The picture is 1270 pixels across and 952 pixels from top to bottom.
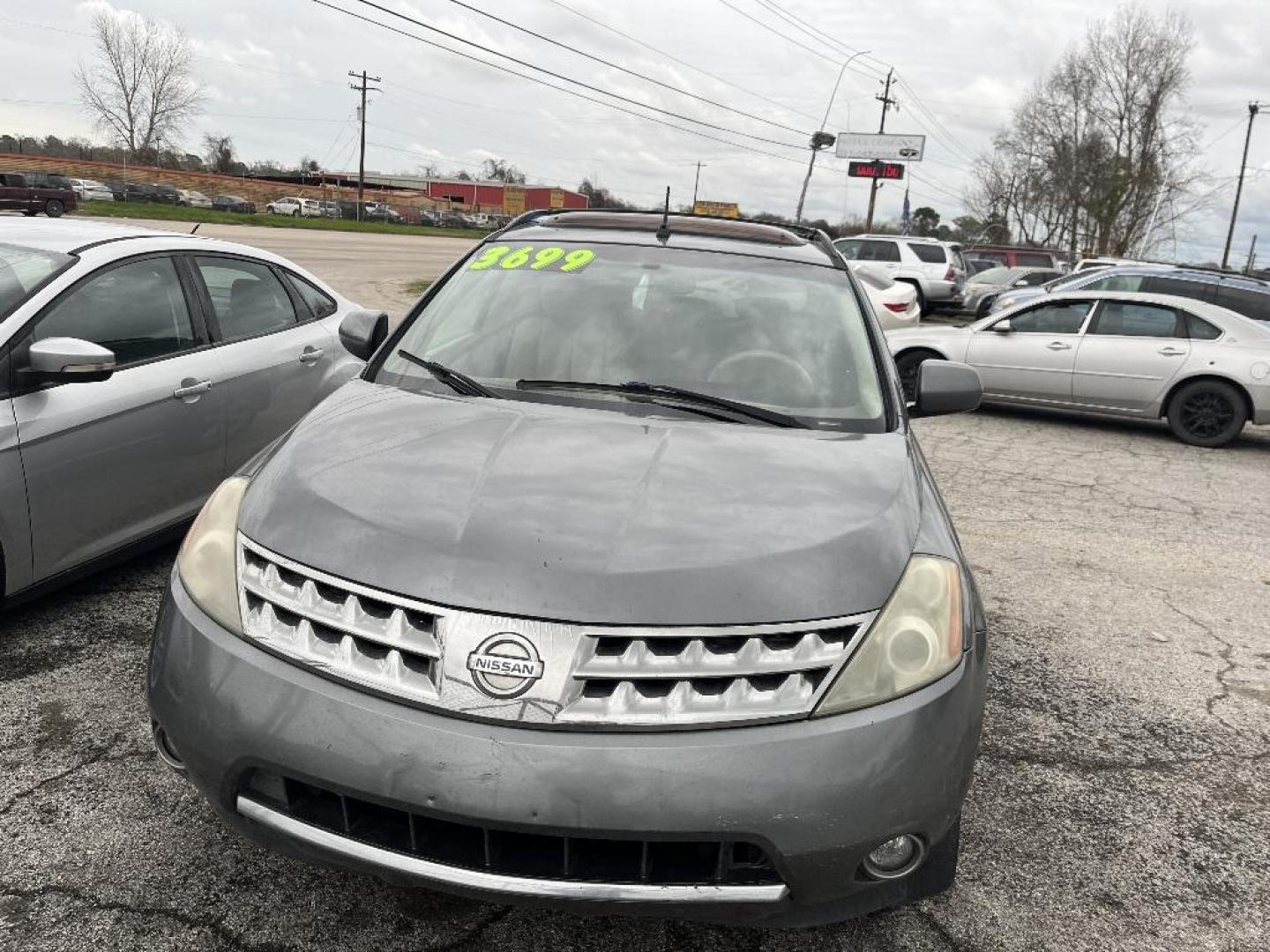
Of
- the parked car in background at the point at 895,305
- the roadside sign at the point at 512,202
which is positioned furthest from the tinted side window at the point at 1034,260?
the roadside sign at the point at 512,202

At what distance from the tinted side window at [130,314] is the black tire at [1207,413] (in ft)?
30.1

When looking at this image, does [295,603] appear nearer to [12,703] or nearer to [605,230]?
[12,703]

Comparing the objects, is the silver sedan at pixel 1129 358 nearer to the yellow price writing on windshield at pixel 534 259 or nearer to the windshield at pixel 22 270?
the yellow price writing on windshield at pixel 534 259

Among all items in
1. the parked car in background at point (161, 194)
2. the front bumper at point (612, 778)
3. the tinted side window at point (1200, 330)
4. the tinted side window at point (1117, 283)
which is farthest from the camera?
the parked car in background at point (161, 194)

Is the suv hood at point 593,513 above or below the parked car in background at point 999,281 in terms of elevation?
below

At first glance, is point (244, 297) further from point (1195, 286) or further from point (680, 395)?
point (1195, 286)

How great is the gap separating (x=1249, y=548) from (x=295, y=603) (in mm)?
6104

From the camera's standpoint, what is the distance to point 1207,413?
30.9ft

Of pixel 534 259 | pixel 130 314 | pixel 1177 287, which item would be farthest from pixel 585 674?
pixel 1177 287

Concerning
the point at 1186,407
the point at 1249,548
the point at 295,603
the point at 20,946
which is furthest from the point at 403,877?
the point at 1186,407

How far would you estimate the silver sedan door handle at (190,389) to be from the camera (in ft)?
13.1

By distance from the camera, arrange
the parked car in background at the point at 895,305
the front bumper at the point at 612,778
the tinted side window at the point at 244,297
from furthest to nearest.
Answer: the parked car in background at the point at 895,305 < the tinted side window at the point at 244,297 < the front bumper at the point at 612,778

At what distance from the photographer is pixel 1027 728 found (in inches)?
133

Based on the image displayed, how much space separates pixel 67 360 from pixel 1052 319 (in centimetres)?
952
